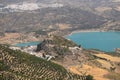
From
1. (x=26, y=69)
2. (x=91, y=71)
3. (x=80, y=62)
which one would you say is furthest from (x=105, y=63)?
(x=26, y=69)

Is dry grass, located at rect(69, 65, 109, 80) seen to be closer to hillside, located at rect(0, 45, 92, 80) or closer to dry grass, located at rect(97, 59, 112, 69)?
dry grass, located at rect(97, 59, 112, 69)

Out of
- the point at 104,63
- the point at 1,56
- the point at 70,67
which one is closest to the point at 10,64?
the point at 1,56

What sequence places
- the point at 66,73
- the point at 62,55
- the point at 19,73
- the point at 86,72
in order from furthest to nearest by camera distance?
the point at 62,55 → the point at 86,72 → the point at 66,73 → the point at 19,73

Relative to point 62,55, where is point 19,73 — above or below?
above

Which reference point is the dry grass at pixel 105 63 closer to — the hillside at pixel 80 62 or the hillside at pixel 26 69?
the hillside at pixel 80 62

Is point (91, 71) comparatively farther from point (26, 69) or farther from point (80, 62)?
point (26, 69)

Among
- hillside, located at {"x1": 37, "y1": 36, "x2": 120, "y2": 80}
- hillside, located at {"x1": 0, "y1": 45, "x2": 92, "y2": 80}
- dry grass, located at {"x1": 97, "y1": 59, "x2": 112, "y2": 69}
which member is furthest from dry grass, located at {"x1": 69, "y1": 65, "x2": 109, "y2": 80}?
hillside, located at {"x1": 0, "y1": 45, "x2": 92, "y2": 80}

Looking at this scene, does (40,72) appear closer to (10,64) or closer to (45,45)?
(10,64)

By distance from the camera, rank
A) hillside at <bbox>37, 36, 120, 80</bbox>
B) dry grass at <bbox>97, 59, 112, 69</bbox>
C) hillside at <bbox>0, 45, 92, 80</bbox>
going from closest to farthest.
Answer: hillside at <bbox>0, 45, 92, 80</bbox>, hillside at <bbox>37, 36, 120, 80</bbox>, dry grass at <bbox>97, 59, 112, 69</bbox>
